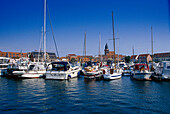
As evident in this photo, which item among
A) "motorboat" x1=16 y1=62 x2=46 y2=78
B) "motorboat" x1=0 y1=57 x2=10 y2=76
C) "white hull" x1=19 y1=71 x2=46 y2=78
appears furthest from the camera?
"motorboat" x1=0 y1=57 x2=10 y2=76

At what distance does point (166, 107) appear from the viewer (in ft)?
41.6

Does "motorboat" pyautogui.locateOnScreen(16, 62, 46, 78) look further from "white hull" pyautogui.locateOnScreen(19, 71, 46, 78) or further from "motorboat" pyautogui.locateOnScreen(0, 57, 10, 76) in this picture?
"motorboat" pyautogui.locateOnScreen(0, 57, 10, 76)

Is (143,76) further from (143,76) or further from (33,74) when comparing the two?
(33,74)

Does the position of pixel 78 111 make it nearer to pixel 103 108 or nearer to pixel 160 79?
pixel 103 108

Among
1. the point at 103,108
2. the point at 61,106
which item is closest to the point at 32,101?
the point at 61,106

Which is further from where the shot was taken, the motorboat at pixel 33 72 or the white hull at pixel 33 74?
the motorboat at pixel 33 72

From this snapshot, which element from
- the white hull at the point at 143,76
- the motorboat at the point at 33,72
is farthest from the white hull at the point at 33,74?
the white hull at the point at 143,76

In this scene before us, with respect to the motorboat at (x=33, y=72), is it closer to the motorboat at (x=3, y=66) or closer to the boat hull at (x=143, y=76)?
the motorboat at (x=3, y=66)

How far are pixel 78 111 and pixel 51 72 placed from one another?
19593 mm

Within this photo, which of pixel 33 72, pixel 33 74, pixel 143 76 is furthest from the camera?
pixel 33 72

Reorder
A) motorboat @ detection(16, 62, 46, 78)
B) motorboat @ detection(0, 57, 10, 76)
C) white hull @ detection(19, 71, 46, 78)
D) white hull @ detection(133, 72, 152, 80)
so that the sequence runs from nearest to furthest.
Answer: white hull @ detection(133, 72, 152, 80) → white hull @ detection(19, 71, 46, 78) → motorboat @ detection(16, 62, 46, 78) → motorboat @ detection(0, 57, 10, 76)

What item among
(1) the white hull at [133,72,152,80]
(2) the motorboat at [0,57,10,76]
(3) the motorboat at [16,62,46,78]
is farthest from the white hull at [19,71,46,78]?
(1) the white hull at [133,72,152,80]

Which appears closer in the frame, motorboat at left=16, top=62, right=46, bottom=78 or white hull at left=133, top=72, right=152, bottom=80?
white hull at left=133, top=72, right=152, bottom=80

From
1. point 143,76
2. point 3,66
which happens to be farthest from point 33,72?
point 143,76
